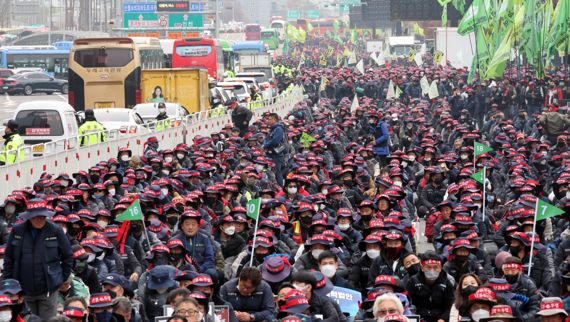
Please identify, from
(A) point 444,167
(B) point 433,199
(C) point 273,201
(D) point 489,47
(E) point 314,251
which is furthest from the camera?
(D) point 489,47

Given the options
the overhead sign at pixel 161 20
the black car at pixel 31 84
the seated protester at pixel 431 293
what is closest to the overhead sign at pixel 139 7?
the overhead sign at pixel 161 20

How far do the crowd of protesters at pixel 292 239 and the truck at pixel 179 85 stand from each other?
51.6ft

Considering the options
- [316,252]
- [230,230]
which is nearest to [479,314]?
[316,252]

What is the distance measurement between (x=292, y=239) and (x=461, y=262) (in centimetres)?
269

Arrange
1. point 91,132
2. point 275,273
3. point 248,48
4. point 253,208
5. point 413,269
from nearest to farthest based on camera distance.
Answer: point 275,273
point 413,269
point 253,208
point 91,132
point 248,48

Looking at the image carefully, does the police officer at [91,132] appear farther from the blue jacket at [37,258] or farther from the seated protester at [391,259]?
the blue jacket at [37,258]

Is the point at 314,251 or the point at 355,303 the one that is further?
the point at 314,251

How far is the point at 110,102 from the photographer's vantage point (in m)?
42.5

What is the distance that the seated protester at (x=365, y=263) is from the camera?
47.8 feet

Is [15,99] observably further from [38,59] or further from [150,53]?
[150,53]

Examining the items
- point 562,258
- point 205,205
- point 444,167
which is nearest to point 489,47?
point 444,167

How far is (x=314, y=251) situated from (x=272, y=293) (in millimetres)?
1548

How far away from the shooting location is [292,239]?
16.7 m

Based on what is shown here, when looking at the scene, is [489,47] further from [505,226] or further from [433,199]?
[505,226]
